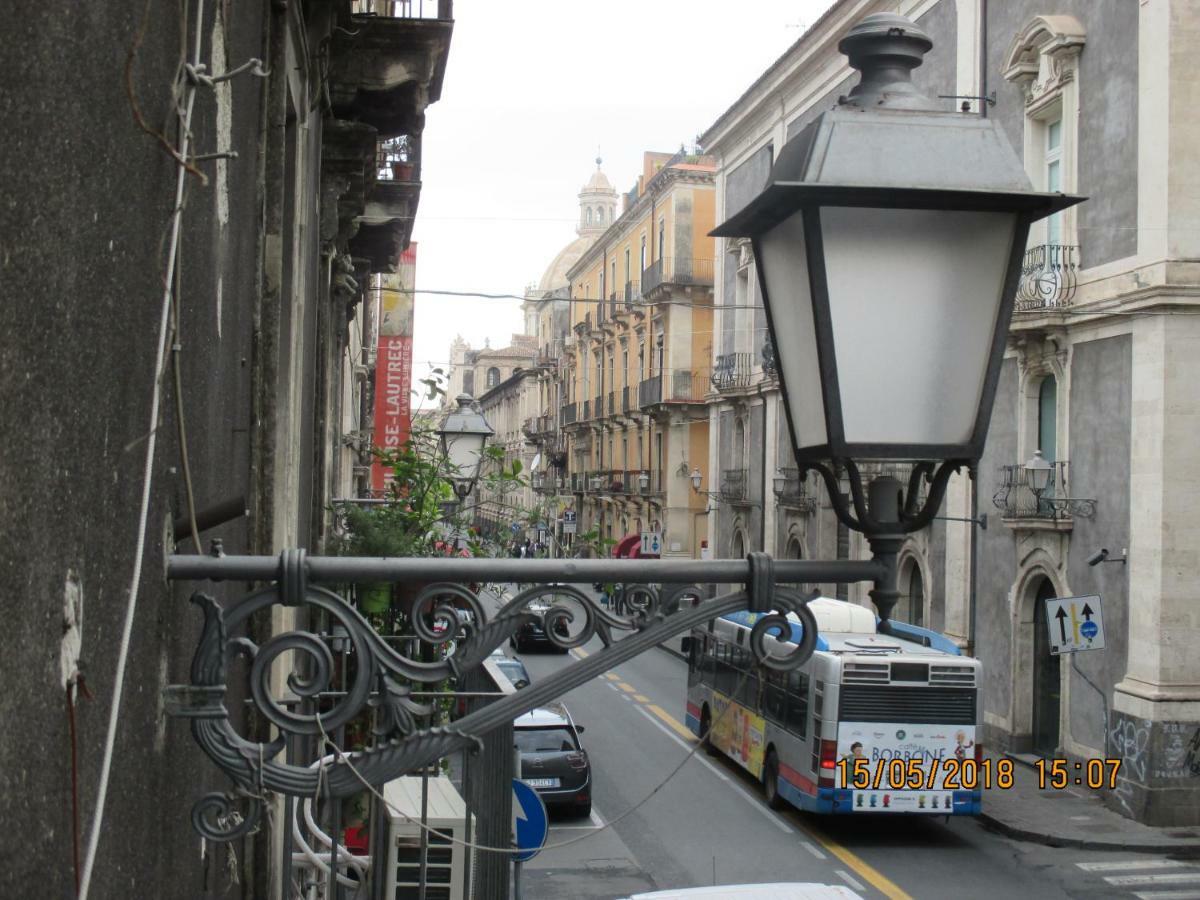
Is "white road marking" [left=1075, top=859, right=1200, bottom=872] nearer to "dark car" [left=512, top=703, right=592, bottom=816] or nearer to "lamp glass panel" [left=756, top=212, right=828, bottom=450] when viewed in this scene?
"dark car" [left=512, top=703, right=592, bottom=816]

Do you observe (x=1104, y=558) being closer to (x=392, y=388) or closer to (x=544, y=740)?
(x=544, y=740)

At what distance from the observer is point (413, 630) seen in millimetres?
2508

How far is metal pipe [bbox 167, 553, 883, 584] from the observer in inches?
93.4

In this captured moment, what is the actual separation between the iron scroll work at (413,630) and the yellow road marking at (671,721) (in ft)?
73.2

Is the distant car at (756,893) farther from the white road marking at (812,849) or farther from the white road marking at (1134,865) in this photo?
the white road marking at (1134,865)

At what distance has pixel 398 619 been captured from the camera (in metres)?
9.58

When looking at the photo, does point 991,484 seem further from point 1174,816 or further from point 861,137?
point 861,137

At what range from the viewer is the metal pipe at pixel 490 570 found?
7.79 ft

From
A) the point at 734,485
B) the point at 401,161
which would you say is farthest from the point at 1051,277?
the point at 734,485

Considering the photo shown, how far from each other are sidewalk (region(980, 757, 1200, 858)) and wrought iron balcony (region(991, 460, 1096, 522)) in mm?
4075

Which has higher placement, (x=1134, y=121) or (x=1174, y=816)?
(x=1134, y=121)

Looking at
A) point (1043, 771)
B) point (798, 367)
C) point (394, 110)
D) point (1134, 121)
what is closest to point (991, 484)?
point (1043, 771)

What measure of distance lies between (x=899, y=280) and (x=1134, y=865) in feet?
51.2

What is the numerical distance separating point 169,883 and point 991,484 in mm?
21823
